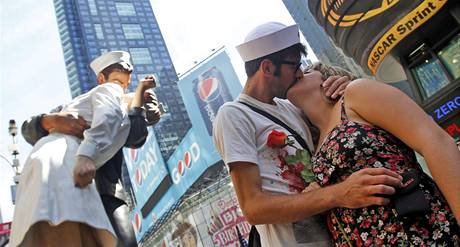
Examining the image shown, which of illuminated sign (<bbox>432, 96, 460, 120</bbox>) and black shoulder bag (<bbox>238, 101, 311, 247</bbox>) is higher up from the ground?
illuminated sign (<bbox>432, 96, 460, 120</bbox>)

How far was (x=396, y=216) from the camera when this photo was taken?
1.54 meters

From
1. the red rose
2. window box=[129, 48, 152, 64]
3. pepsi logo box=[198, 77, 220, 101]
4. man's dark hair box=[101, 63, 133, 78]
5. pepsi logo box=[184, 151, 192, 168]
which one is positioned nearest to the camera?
the red rose

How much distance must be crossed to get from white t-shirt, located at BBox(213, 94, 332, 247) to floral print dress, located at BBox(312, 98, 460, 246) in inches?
5.4

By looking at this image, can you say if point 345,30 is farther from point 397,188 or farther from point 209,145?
point 209,145

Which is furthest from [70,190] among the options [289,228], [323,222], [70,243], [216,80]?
[216,80]

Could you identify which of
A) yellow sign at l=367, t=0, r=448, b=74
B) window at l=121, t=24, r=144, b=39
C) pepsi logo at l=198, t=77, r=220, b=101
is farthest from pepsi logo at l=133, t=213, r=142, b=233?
window at l=121, t=24, r=144, b=39

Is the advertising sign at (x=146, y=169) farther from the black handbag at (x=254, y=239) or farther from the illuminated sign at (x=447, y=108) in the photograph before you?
the black handbag at (x=254, y=239)

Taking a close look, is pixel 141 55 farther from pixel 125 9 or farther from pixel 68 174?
pixel 68 174

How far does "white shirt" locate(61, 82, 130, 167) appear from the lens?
7.59ft

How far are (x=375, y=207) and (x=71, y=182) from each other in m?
1.61

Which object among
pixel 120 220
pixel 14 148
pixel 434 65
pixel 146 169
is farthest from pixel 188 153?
pixel 120 220

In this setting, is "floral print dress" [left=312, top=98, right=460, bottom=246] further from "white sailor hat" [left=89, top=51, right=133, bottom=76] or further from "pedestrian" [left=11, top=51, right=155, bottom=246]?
"white sailor hat" [left=89, top=51, right=133, bottom=76]

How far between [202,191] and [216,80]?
10122mm

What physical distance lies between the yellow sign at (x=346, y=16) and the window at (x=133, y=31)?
93.7 m
